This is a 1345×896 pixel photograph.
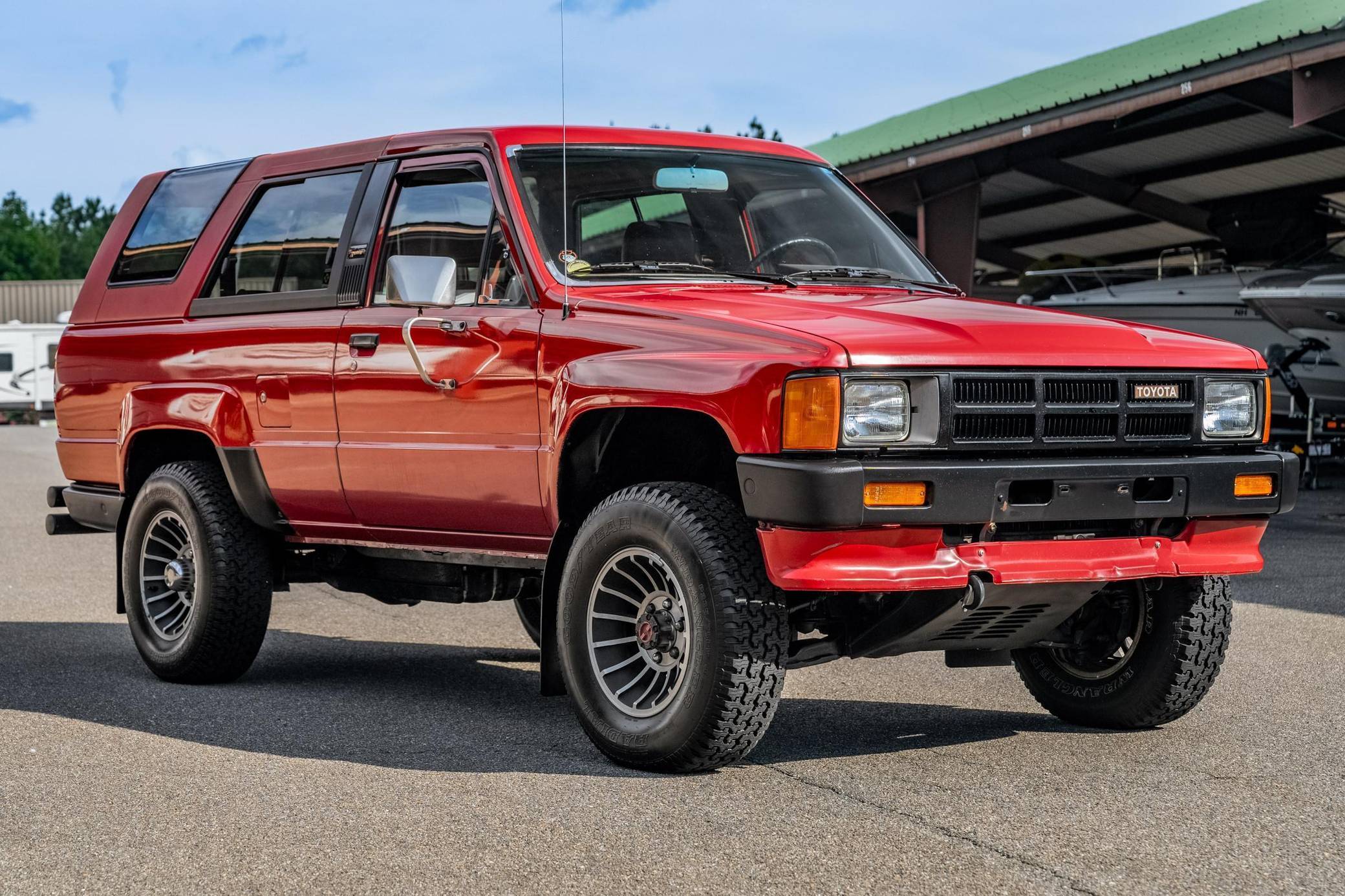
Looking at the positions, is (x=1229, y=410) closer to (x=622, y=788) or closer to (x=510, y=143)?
(x=622, y=788)

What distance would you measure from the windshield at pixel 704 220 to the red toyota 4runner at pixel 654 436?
0.05ft

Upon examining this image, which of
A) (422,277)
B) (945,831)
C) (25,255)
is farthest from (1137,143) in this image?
(25,255)

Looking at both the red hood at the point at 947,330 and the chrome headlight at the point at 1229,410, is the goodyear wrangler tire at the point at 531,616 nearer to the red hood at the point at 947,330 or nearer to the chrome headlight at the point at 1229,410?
the red hood at the point at 947,330

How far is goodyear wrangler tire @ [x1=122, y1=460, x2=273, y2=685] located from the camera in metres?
6.83

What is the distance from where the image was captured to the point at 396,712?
6.24 metres

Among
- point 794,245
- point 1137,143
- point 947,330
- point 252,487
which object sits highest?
point 1137,143

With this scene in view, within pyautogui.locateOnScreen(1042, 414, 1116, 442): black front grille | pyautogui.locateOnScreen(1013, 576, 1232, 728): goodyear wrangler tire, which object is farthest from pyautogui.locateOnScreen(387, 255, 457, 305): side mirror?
pyautogui.locateOnScreen(1013, 576, 1232, 728): goodyear wrangler tire

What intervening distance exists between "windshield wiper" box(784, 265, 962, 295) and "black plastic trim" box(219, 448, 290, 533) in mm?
2321

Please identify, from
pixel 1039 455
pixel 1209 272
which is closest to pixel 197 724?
pixel 1039 455

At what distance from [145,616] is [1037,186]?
2147cm

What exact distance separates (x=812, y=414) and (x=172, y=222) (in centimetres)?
402

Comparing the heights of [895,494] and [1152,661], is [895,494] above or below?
above

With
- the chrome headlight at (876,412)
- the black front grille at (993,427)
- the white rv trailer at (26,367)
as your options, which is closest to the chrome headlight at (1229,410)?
the black front grille at (993,427)

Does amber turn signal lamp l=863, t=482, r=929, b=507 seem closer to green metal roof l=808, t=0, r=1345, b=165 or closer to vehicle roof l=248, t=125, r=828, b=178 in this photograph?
vehicle roof l=248, t=125, r=828, b=178
